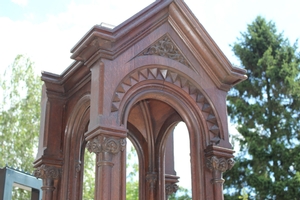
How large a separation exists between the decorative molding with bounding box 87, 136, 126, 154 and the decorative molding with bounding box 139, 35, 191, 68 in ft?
5.39

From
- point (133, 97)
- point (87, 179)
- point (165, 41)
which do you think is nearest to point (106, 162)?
point (133, 97)

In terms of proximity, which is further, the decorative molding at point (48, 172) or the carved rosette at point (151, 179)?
the carved rosette at point (151, 179)

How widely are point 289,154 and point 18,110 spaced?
15.4 m

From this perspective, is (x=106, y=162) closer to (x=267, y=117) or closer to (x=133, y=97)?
(x=133, y=97)

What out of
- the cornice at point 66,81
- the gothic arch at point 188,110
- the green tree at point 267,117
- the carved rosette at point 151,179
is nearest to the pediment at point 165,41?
the gothic arch at point 188,110

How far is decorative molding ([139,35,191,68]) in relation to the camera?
24.2ft

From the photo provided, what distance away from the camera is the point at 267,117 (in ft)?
85.3

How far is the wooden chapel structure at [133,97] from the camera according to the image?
6535 mm

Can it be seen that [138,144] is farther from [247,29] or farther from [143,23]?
[247,29]

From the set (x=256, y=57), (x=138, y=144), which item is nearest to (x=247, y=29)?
(x=256, y=57)

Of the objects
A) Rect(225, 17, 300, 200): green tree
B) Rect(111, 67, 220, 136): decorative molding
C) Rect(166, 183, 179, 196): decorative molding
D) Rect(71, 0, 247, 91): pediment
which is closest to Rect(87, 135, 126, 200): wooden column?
Rect(111, 67, 220, 136): decorative molding

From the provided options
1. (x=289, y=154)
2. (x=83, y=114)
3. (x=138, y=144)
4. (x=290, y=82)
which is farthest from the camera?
(x=290, y=82)

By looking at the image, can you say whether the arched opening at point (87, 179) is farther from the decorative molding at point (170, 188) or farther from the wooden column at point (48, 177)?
the wooden column at point (48, 177)

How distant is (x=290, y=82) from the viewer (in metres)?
26.0
